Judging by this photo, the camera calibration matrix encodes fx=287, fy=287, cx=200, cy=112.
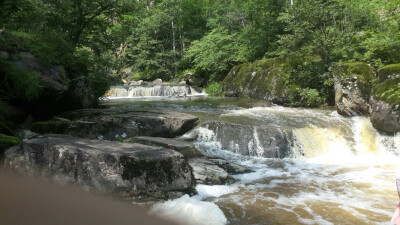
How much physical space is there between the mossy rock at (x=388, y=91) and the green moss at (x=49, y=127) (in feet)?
32.0

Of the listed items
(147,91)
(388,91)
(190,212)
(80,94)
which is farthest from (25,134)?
(147,91)

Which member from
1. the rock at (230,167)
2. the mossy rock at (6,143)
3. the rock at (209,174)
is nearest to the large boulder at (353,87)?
the rock at (230,167)

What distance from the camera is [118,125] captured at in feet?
29.2

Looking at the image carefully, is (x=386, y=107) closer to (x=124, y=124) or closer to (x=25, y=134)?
Result: (x=124, y=124)

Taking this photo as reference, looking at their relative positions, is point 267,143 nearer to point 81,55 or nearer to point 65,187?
point 65,187

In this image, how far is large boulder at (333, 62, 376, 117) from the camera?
Result: 11312 mm

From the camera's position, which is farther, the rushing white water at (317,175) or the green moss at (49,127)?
the green moss at (49,127)

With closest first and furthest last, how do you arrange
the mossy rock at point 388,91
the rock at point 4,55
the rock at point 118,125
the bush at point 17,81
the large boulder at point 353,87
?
the bush at point 17,81, the rock at point 4,55, the rock at point 118,125, the mossy rock at point 388,91, the large boulder at point 353,87

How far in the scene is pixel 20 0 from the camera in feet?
24.8

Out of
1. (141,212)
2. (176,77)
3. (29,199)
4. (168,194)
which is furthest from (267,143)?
(176,77)

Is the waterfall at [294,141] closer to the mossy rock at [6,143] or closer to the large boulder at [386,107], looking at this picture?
the large boulder at [386,107]

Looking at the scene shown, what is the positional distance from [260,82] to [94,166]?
15129mm

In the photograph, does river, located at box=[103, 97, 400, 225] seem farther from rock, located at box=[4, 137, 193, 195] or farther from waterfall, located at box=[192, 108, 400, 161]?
rock, located at box=[4, 137, 193, 195]

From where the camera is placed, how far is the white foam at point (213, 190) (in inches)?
213
